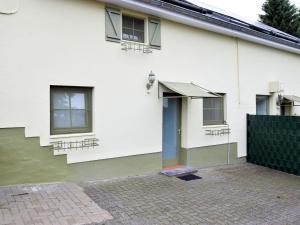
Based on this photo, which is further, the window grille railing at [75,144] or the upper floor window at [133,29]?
the upper floor window at [133,29]

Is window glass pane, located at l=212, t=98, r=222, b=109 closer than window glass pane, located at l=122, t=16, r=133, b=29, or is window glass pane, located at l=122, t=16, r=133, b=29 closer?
window glass pane, located at l=122, t=16, r=133, b=29

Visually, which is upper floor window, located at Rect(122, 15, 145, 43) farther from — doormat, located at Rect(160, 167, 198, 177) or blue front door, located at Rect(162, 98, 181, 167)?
doormat, located at Rect(160, 167, 198, 177)

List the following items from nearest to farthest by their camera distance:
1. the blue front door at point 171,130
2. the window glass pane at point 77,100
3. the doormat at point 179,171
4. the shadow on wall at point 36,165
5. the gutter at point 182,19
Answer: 1. the shadow on wall at point 36,165
2. the window glass pane at point 77,100
3. the gutter at point 182,19
4. the doormat at point 179,171
5. the blue front door at point 171,130

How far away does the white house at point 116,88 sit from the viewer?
30.9 ft

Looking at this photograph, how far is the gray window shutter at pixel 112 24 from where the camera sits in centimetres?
1133

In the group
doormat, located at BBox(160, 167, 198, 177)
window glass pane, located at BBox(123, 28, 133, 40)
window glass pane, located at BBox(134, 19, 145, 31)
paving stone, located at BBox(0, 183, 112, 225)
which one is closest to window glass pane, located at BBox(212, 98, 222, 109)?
doormat, located at BBox(160, 167, 198, 177)

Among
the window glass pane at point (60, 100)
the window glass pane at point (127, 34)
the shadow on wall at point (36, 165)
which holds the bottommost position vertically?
the shadow on wall at point (36, 165)

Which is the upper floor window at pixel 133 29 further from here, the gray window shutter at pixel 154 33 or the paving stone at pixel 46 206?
the paving stone at pixel 46 206

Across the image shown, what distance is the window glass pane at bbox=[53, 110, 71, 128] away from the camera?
1034 centimetres

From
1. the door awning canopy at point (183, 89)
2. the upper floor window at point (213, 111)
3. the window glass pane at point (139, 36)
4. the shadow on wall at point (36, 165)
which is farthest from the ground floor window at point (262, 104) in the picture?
the shadow on wall at point (36, 165)

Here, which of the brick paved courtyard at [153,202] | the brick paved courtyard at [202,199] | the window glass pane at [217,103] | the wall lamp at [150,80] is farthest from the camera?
the window glass pane at [217,103]

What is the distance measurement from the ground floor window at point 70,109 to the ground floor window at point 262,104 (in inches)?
484

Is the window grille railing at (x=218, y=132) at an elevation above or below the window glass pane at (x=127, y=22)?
below

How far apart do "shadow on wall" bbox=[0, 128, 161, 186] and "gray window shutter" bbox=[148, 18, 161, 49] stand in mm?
5442
